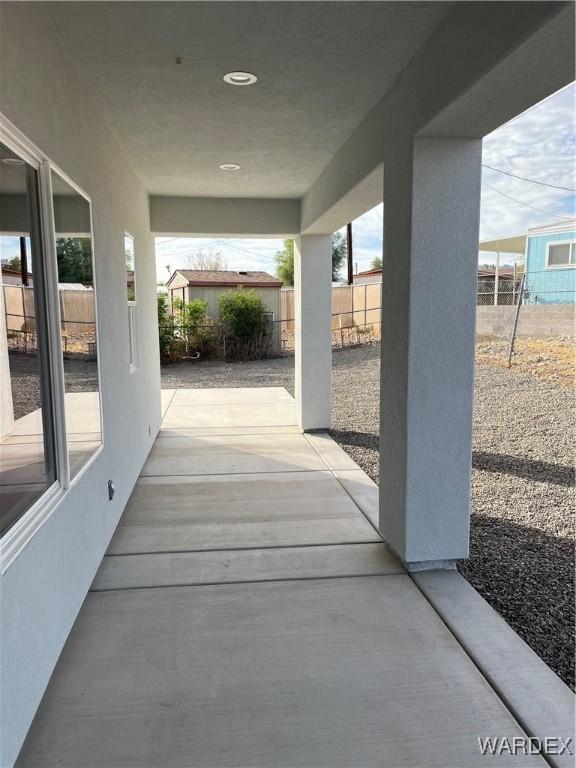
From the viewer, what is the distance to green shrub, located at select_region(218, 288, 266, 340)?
1547 centimetres

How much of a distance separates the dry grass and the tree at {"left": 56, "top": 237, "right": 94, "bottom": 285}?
7.51 metres

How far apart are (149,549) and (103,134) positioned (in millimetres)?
2909

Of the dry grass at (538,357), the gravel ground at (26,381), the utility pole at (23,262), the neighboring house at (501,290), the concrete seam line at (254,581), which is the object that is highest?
the neighboring house at (501,290)

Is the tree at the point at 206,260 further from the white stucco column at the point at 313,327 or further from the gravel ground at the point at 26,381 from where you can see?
the gravel ground at the point at 26,381

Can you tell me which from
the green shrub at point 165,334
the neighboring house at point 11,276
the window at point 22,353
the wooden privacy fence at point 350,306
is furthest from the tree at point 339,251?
the neighboring house at point 11,276

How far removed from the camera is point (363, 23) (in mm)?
2561

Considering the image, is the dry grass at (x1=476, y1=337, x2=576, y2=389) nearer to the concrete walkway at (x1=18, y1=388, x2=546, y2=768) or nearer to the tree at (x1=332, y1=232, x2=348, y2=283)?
the concrete walkway at (x1=18, y1=388, x2=546, y2=768)

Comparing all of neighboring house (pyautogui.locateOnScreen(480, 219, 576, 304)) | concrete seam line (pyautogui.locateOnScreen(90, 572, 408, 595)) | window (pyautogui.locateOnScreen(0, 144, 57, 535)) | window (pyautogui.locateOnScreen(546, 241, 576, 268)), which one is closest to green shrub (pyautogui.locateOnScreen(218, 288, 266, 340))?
neighboring house (pyautogui.locateOnScreen(480, 219, 576, 304))

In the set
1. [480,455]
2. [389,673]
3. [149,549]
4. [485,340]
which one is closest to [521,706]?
[389,673]

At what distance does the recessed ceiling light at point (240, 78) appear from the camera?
313 centimetres

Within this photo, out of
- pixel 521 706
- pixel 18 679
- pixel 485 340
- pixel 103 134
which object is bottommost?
pixel 521 706

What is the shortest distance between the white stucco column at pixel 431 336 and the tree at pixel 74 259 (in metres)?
1.86

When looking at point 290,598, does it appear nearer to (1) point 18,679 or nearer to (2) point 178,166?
(1) point 18,679

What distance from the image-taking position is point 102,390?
3.64m
